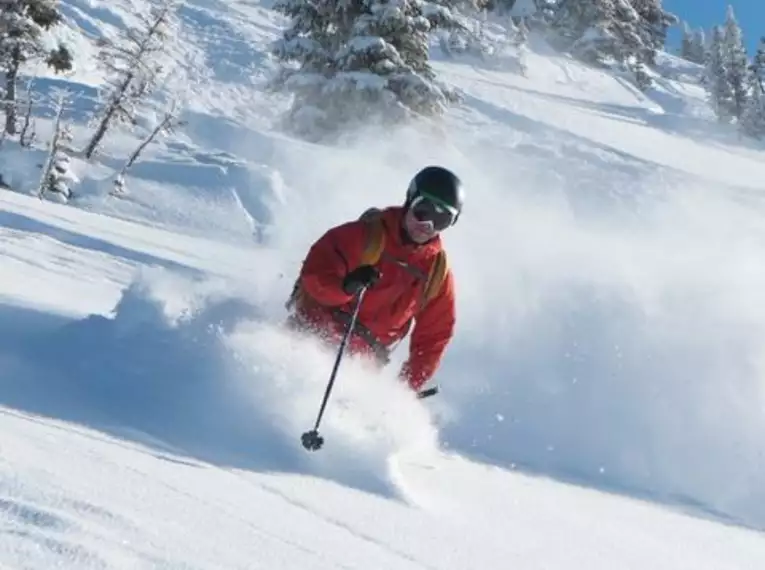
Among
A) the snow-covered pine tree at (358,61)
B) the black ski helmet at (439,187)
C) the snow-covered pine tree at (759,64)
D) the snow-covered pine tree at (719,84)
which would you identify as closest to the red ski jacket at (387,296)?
the black ski helmet at (439,187)

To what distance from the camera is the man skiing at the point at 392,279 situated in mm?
5434

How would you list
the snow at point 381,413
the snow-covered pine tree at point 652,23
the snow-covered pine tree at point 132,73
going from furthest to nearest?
1. the snow-covered pine tree at point 652,23
2. the snow-covered pine tree at point 132,73
3. the snow at point 381,413

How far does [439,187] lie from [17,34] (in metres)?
26.4

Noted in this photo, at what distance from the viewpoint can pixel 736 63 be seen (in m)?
70.4

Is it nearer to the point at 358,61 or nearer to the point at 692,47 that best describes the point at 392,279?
the point at 358,61

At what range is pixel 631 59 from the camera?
7094cm

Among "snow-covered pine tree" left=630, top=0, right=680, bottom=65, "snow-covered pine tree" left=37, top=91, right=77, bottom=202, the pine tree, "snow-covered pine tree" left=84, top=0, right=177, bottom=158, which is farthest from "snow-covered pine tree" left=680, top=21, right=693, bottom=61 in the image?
"snow-covered pine tree" left=37, top=91, right=77, bottom=202

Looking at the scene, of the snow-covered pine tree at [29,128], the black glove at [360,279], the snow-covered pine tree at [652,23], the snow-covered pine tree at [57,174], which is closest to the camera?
the black glove at [360,279]

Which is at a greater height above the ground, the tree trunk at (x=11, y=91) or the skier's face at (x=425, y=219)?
Result: the skier's face at (x=425, y=219)

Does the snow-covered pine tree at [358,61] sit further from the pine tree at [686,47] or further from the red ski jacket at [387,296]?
the pine tree at [686,47]

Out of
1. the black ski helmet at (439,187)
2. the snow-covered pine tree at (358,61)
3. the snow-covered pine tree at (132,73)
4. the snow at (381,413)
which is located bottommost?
the snow-covered pine tree at (132,73)

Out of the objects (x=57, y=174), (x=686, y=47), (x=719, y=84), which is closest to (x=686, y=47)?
(x=686, y=47)

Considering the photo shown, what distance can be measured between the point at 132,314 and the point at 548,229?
1039cm

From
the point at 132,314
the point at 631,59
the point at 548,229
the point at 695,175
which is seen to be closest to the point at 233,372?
the point at 132,314
